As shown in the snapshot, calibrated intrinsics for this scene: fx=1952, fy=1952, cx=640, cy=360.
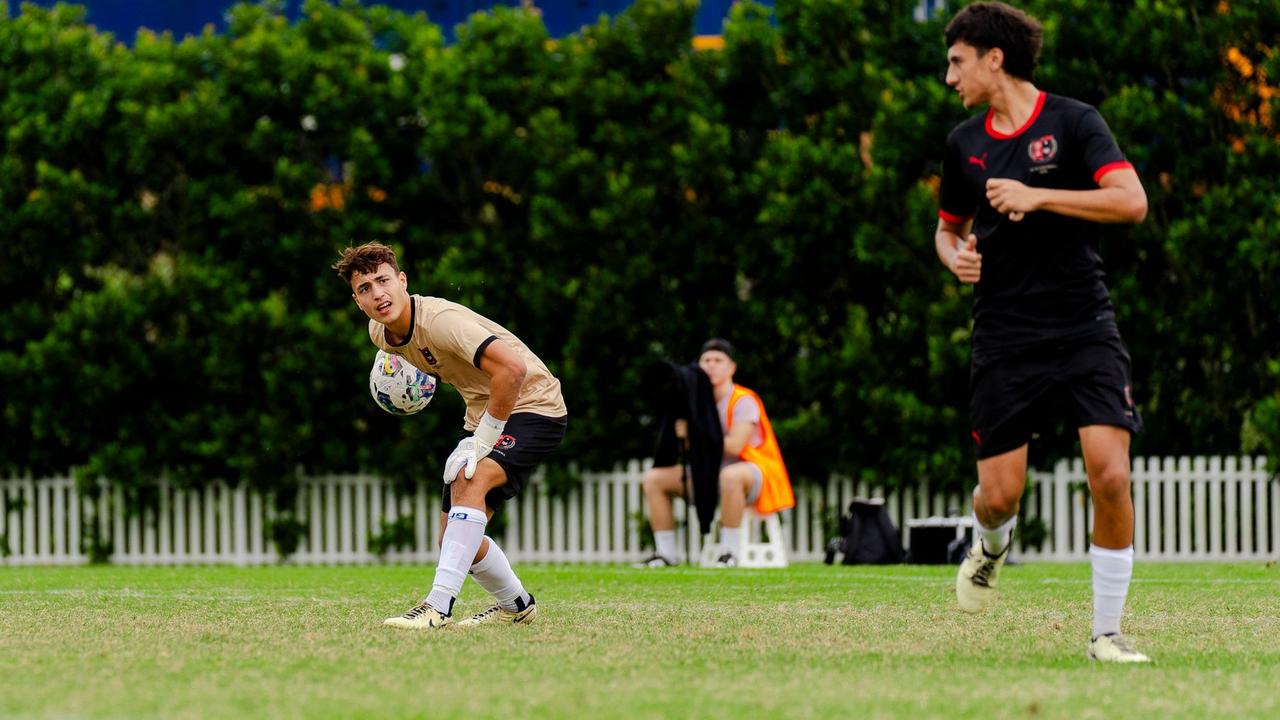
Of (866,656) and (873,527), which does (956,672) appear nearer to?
(866,656)

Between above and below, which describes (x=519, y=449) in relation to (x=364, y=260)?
below

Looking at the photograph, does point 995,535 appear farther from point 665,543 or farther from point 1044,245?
point 665,543

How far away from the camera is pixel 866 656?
6867 mm

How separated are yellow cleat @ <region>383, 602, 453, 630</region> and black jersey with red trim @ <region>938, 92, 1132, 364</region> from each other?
100 inches

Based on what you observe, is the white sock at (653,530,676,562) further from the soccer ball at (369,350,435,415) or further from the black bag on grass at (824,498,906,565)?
the soccer ball at (369,350,435,415)

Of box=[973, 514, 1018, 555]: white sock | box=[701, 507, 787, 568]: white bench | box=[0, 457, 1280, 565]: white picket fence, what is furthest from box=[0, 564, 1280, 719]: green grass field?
box=[0, 457, 1280, 565]: white picket fence

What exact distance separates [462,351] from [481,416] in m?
0.47

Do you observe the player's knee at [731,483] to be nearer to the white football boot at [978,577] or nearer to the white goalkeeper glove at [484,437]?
the white goalkeeper glove at [484,437]

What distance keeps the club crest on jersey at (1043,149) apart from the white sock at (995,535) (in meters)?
1.35

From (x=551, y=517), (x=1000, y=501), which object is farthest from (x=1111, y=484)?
(x=551, y=517)

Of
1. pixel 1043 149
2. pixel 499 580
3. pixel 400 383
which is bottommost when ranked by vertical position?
pixel 499 580

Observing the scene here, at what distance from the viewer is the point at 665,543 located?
55.8ft

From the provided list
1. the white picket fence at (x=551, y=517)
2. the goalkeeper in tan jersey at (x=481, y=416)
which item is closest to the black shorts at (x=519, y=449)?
the goalkeeper in tan jersey at (x=481, y=416)

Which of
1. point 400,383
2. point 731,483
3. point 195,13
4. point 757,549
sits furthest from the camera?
point 195,13
